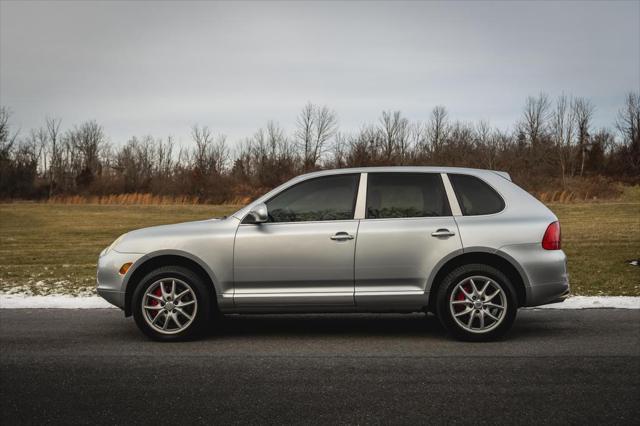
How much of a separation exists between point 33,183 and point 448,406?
6216cm

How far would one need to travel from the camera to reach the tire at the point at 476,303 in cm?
604

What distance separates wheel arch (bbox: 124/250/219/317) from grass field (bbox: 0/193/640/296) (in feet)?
13.1

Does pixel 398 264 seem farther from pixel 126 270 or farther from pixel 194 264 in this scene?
pixel 126 270

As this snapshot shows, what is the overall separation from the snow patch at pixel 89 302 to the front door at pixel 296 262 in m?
3.28

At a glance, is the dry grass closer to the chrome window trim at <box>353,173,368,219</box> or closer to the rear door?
the chrome window trim at <box>353,173,368,219</box>

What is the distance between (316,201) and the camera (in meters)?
6.35

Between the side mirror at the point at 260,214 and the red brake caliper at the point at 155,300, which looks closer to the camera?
the side mirror at the point at 260,214

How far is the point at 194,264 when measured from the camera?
6344 mm

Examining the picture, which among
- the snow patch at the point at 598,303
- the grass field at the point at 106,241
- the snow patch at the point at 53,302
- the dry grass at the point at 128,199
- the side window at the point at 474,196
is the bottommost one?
the snow patch at the point at 53,302

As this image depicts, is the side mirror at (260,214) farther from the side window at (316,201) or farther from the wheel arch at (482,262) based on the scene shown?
the wheel arch at (482,262)

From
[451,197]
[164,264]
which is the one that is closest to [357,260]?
[451,197]

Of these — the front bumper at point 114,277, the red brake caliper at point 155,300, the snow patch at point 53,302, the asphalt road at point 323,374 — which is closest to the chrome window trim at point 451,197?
the asphalt road at point 323,374

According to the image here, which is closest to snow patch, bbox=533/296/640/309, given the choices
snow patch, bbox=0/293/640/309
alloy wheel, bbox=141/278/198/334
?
snow patch, bbox=0/293/640/309

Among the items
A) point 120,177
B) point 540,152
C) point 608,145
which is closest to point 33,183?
point 120,177
